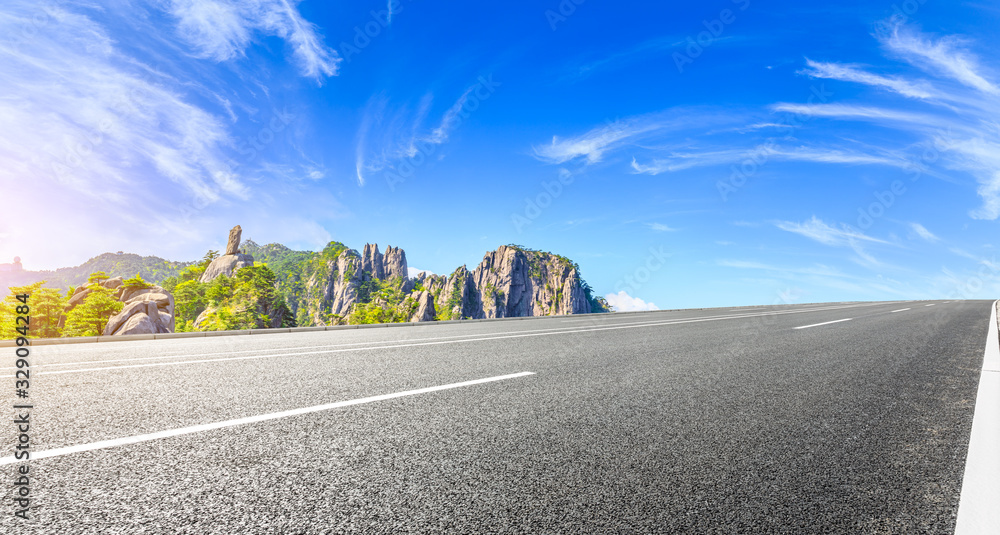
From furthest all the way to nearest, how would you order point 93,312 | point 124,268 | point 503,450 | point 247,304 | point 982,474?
1. point 124,268
2. point 247,304
3. point 93,312
4. point 503,450
5. point 982,474

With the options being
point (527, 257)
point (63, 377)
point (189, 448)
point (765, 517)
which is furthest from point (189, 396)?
point (527, 257)

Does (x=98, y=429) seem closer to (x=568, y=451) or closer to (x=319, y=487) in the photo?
(x=319, y=487)

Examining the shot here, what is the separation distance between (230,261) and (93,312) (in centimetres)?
5608

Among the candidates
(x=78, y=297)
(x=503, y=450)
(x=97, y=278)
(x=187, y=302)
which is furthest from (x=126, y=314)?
(x=187, y=302)

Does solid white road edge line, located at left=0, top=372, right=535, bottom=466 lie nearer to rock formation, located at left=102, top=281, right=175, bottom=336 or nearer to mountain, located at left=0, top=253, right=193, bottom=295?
rock formation, located at left=102, top=281, right=175, bottom=336

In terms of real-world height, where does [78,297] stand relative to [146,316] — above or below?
above

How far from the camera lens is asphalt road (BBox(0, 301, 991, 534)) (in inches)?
70.8

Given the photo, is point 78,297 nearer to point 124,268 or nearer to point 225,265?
point 225,265

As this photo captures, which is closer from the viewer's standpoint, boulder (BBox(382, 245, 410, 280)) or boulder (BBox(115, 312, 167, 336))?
boulder (BBox(115, 312, 167, 336))

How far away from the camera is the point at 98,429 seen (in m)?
2.88

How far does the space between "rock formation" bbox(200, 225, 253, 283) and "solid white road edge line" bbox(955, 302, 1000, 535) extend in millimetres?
91839

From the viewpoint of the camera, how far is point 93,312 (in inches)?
1214

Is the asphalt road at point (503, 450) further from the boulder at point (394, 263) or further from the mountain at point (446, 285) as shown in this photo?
the boulder at point (394, 263)

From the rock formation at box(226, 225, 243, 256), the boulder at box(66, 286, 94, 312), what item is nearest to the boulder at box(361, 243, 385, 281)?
the rock formation at box(226, 225, 243, 256)
